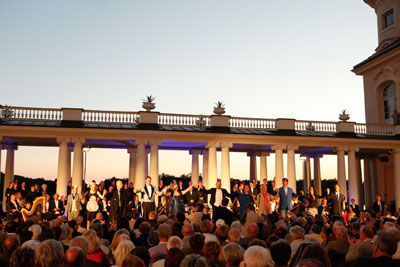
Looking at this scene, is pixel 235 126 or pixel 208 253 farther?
pixel 235 126

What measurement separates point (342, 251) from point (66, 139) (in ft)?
63.6

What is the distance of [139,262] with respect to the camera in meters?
4.14

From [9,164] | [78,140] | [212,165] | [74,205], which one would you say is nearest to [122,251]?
[74,205]

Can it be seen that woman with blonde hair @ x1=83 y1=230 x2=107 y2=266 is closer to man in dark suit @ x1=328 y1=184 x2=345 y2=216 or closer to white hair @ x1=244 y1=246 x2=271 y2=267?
white hair @ x1=244 y1=246 x2=271 y2=267

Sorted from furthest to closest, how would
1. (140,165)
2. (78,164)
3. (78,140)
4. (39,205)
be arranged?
(140,165), (78,140), (78,164), (39,205)

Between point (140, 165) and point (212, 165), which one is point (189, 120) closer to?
point (212, 165)

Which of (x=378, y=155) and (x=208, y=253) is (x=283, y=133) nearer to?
(x=378, y=155)

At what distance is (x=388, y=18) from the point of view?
1436 inches

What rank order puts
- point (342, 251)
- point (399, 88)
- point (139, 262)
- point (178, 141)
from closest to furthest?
point (139, 262) < point (342, 251) < point (178, 141) < point (399, 88)

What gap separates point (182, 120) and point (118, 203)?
11629 mm

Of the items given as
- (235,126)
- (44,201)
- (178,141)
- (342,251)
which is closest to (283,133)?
(235,126)

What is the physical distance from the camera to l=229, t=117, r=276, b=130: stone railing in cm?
2689

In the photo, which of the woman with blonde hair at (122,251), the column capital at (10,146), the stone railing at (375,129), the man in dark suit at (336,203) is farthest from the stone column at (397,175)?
the woman with blonde hair at (122,251)

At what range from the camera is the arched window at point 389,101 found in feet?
111
